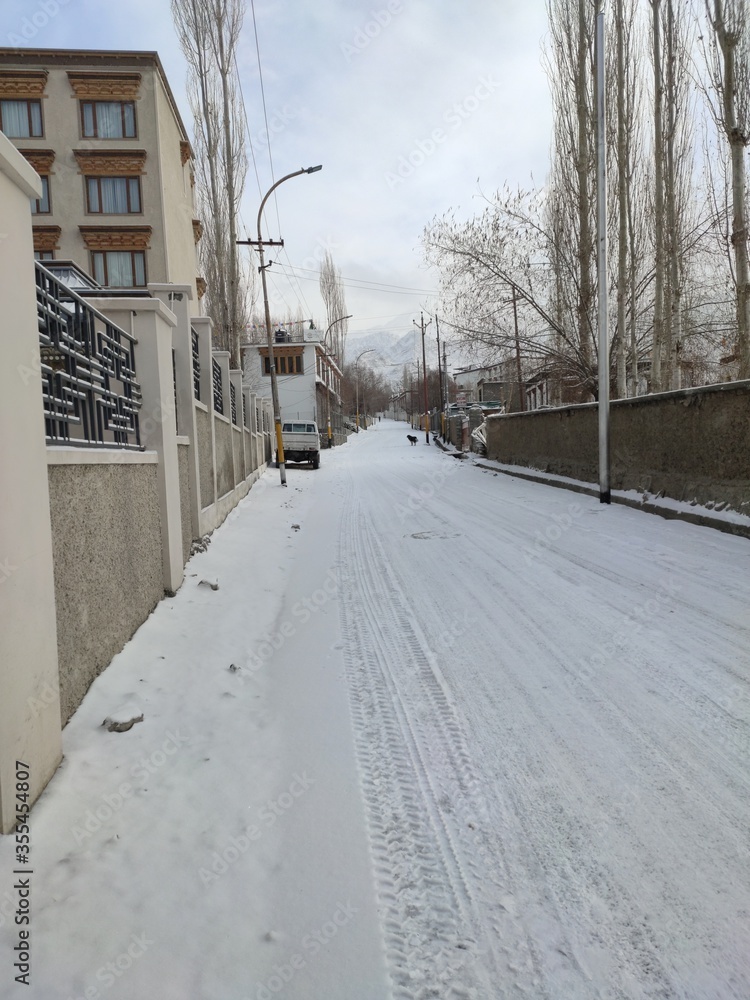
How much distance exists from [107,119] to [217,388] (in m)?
22.0

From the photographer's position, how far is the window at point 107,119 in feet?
86.2

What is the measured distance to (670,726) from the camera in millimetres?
3256

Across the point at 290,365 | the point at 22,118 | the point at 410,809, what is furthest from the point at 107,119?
the point at 410,809

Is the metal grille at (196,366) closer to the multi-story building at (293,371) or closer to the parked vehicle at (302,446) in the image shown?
the parked vehicle at (302,446)

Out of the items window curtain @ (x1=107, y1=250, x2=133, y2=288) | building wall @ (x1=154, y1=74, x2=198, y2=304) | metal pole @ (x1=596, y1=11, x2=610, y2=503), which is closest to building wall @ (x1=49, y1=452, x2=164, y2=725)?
metal pole @ (x1=596, y1=11, x2=610, y2=503)

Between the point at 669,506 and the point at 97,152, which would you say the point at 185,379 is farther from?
the point at 97,152

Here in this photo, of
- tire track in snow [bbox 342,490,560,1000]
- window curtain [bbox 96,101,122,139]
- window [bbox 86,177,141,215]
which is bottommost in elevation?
tire track in snow [bbox 342,490,560,1000]

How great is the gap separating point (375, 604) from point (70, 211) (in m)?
28.0

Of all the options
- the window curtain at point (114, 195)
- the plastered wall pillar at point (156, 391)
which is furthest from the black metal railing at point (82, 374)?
the window curtain at point (114, 195)

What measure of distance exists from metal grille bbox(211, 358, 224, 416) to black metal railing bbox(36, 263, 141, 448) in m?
4.92

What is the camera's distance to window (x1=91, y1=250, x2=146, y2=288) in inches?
1070

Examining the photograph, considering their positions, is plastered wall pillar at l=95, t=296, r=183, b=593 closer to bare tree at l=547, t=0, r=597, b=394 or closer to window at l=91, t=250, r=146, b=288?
bare tree at l=547, t=0, r=597, b=394

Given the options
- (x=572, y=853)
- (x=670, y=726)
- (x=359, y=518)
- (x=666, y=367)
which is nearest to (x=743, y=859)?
(x=572, y=853)

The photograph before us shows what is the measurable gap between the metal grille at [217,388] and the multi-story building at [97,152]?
17.7 m
